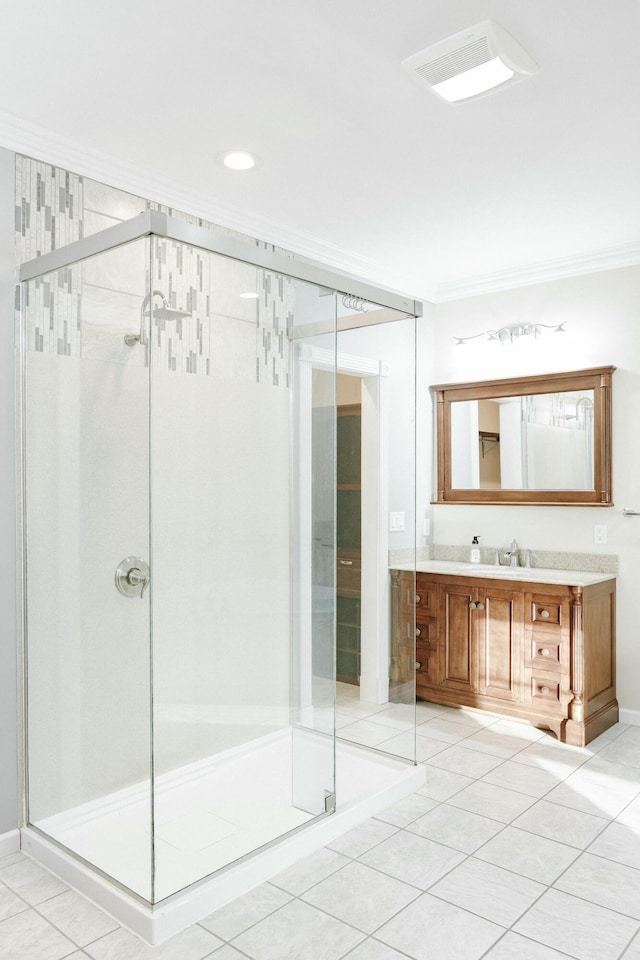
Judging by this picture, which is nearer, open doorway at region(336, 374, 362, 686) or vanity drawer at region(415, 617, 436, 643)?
open doorway at region(336, 374, 362, 686)

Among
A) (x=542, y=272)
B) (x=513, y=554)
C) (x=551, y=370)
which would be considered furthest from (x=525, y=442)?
(x=542, y=272)

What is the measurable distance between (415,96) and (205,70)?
27.7 inches

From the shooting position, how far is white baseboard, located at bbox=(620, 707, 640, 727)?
12.8ft

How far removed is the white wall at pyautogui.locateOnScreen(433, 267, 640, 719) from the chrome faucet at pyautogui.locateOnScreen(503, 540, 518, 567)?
66 mm

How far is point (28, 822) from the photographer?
8.39 feet

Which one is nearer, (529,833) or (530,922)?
(530,922)

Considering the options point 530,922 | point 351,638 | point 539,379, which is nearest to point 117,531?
point 351,638

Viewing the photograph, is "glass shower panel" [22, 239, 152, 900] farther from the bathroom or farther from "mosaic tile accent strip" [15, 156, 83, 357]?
the bathroom

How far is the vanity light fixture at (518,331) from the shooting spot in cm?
426

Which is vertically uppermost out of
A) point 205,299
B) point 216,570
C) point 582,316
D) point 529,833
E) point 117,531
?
point 582,316

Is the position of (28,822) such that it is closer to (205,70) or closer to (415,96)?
(205,70)

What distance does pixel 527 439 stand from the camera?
432cm

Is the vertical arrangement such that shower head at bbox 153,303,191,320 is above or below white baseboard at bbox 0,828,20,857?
above

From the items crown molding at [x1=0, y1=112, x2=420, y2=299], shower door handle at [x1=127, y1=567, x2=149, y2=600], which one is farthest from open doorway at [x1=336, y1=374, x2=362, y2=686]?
crown molding at [x1=0, y1=112, x2=420, y2=299]
